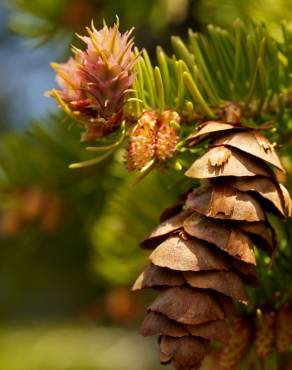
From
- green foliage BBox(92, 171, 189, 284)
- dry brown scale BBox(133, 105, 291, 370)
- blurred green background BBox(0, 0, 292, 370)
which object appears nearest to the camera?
dry brown scale BBox(133, 105, 291, 370)

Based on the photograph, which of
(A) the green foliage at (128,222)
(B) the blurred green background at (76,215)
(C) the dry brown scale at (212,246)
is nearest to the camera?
(C) the dry brown scale at (212,246)

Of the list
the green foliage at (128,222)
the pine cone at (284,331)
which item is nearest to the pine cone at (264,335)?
the pine cone at (284,331)

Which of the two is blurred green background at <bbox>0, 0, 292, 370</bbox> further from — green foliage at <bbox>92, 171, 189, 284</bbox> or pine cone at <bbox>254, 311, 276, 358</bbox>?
pine cone at <bbox>254, 311, 276, 358</bbox>

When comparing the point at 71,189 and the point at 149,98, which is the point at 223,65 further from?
the point at 71,189

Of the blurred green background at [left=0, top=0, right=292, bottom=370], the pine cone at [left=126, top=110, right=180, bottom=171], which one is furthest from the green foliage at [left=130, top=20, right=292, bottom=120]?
the blurred green background at [left=0, top=0, right=292, bottom=370]

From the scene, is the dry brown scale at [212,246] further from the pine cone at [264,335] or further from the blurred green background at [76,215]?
the blurred green background at [76,215]

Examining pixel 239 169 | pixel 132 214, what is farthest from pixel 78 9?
pixel 239 169
